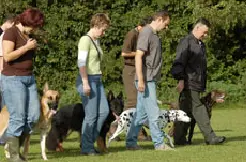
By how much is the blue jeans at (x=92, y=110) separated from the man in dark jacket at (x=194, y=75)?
5.20 ft

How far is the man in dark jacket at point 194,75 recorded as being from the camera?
35.4 feet

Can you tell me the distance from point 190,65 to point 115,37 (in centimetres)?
1389

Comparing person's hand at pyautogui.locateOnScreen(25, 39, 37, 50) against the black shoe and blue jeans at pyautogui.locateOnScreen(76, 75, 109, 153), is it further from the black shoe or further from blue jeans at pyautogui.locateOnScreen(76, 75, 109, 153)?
the black shoe

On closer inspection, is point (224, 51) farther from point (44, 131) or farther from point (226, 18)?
point (44, 131)

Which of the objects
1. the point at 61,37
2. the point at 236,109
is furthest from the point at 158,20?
the point at 61,37

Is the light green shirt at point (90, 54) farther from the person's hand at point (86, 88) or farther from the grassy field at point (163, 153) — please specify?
the grassy field at point (163, 153)

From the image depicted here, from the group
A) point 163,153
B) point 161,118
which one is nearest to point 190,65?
point 161,118

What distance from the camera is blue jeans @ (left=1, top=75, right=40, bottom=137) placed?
8.47 metres

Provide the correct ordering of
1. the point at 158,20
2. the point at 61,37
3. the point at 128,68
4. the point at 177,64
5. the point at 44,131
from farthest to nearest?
the point at 61,37 < the point at 128,68 < the point at 177,64 < the point at 158,20 < the point at 44,131

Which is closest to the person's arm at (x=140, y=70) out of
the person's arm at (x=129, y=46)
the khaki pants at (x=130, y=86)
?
the person's arm at (x=129, y=46)

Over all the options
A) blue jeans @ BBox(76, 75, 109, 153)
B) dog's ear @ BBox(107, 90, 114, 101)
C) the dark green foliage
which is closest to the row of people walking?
blue jeans @ BBox(76, 75, 109, 153)

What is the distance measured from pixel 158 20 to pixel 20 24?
7.25 feet

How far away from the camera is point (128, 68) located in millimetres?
11789

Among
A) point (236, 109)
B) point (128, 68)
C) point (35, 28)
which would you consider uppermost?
point (35, 28)
